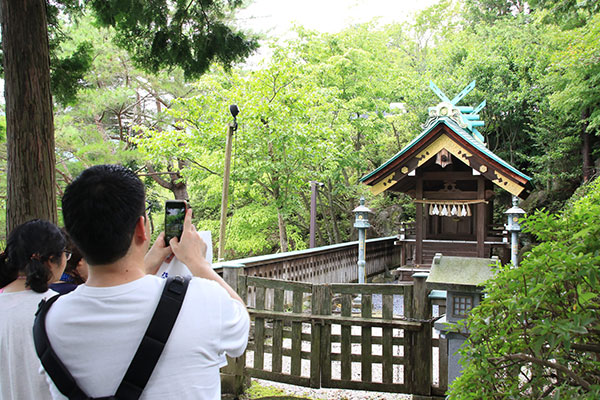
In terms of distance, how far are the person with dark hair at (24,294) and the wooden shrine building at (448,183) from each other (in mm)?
9885

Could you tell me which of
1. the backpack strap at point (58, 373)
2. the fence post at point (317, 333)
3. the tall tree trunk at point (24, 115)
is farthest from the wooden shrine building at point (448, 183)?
the backpack strap at point (58, 373)

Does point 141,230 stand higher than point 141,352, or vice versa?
point 141,230

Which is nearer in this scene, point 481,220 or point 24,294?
point 24,294

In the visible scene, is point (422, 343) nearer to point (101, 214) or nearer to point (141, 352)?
point (141, 352)

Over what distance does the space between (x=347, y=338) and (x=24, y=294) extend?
3169 mm

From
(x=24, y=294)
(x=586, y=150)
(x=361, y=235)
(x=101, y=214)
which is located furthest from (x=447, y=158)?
(x=101, y=214)

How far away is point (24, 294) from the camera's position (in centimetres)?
188

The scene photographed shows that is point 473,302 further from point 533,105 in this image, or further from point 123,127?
point 533,105

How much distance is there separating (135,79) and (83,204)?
16.8 meters

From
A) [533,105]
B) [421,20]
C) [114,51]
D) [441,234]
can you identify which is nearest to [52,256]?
[441,234]

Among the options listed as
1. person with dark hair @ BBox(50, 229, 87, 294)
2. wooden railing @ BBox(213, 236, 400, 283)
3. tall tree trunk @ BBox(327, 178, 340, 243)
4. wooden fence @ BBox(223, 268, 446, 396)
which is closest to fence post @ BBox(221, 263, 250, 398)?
wooden fence @ BBox(223, 268, 446, 396)

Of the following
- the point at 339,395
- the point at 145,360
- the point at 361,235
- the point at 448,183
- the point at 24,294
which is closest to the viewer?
the point at 145,360

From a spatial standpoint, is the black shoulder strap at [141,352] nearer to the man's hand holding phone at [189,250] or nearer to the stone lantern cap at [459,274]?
the man's hand holding phone at [189,250]

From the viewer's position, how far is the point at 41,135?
3938 millimetres
